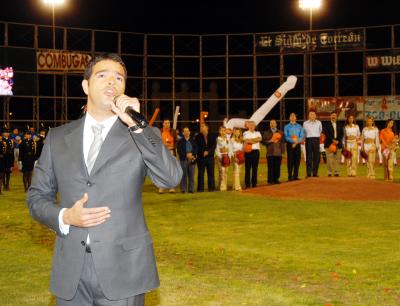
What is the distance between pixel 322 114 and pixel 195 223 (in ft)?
92.4

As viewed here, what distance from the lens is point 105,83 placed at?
3322 mm

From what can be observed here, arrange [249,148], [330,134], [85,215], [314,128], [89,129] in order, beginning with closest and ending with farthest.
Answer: [85,215] → [89,129] → [249,148] → [314,128] → [330,134]

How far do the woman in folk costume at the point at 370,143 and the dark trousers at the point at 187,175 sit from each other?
6.31 m

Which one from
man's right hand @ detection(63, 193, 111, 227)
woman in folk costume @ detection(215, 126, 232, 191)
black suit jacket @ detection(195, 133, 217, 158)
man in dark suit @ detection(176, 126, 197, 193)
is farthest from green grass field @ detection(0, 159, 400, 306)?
man's right hand @ detection(63, 193, 111, 227)

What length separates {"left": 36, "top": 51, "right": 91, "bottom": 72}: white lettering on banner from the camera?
36.6 meters

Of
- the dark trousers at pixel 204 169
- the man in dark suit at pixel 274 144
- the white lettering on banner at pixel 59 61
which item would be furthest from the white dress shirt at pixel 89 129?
the white lettering on banner at pixel 59 61

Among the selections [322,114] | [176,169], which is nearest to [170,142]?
[176,169]

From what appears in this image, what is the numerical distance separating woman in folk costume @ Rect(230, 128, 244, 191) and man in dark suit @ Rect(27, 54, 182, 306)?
16778mm

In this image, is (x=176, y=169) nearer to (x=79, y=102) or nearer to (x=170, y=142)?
(x=170, y=142)

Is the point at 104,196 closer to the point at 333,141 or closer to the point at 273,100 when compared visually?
the point at 333,141

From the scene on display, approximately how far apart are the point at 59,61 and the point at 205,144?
1935cm

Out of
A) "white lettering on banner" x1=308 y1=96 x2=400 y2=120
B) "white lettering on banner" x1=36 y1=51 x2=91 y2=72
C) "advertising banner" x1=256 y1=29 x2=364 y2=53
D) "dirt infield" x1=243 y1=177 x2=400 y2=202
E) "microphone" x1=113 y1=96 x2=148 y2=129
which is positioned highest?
"advertising banner" x1=256 y1=29 x2=364 y2=53

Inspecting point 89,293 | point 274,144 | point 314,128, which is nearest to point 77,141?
point 89,293

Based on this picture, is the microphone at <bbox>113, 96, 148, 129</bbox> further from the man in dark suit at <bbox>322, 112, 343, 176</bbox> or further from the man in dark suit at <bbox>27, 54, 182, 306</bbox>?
the man in dark suit at <bbox>322, 112, 343, 176</bbox>
